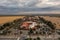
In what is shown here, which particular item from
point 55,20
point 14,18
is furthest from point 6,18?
point 55,20

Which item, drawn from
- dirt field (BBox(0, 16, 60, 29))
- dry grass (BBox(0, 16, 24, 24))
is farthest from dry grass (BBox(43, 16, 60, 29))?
dry grass (BBox(0, 16, 24, 24))

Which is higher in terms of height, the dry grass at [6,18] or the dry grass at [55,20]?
the dry grass at [6,18]

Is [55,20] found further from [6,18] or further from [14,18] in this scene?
[6,18]

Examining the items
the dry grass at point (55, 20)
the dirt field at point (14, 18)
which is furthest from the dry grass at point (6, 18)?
the dry grass at point (55, 20)

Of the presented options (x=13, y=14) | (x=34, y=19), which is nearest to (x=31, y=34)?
(x=34, y=19)

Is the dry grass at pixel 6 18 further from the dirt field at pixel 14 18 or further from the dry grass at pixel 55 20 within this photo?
the dry grass at pixel 55 20

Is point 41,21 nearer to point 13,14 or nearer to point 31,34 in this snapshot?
point 31,34

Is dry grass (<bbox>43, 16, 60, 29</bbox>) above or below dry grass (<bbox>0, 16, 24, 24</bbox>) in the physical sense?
below

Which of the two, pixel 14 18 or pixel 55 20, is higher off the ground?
pixel 14 18

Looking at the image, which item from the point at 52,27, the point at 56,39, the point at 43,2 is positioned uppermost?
the point at 43,2

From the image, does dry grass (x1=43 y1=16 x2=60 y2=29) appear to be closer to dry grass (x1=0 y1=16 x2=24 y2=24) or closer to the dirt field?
the dirt field

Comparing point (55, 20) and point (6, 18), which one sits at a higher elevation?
point (6, 18)
